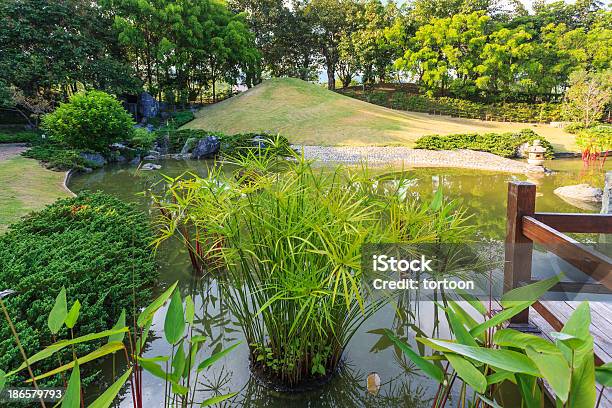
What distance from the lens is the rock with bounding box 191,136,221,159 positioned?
13.6 meters

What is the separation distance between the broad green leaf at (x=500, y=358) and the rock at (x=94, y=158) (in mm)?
12353

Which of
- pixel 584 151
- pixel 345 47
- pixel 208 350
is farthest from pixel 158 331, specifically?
pixel 345 47

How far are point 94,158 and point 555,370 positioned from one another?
1296 cm

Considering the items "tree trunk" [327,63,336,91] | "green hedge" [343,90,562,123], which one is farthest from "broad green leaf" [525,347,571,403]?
"tree trunk" [327,63,336,91]

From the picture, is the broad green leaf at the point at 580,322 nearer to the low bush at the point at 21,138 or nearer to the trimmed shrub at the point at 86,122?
the trimmed shrub at the point at 86,122

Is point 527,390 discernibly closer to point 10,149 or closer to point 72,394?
point 72,394

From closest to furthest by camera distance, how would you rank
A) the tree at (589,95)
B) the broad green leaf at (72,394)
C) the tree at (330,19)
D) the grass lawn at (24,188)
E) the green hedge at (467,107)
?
the broad green leaf at (72,394), the grass lawn at (24,188), the tree at (589,95), the green hedge at (467,107), the tree at (330,19)

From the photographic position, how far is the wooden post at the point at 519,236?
225cm

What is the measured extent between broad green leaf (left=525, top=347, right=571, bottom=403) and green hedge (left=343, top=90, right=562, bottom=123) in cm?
2534

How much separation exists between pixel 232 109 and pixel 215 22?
721 cm

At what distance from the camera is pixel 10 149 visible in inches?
498

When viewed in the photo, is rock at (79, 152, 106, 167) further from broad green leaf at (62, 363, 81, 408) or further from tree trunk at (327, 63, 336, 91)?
tree trunk at (327, 63, 336, 91)

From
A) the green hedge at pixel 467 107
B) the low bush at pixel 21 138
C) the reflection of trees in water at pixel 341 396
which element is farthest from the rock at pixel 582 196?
the green hedge at pixel 467 107

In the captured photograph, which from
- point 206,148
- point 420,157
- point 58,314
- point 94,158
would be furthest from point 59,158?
point 420,157
